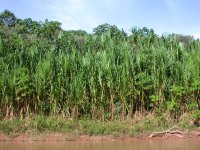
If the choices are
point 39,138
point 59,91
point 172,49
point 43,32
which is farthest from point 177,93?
point 43,32

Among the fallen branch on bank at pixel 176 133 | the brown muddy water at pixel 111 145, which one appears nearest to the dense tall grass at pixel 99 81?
the fallen branch on bank at pixel 176 133

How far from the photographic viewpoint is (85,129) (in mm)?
11586

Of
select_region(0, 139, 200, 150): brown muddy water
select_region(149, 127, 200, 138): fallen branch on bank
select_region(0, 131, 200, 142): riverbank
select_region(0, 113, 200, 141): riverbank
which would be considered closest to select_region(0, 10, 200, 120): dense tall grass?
select_region(0, 113, 200, 141): riverbank

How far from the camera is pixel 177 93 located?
12.7m

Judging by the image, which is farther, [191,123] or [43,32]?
[43,32]

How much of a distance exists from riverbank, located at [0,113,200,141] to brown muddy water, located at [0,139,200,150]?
0.49 metres

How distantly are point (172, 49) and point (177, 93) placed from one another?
6.31ft

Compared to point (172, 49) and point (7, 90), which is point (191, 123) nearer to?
point (172, 49)

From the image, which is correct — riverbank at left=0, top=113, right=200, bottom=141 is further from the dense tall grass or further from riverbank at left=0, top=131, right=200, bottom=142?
the dense tall grass

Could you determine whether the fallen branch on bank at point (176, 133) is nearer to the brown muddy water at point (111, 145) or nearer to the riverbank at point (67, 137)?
the riverbank at point (67, 137)

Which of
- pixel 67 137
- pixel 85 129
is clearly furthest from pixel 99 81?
pixel 67 137

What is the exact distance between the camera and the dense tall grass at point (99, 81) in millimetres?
12461

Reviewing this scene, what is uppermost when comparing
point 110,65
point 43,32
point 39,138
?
point 43,32

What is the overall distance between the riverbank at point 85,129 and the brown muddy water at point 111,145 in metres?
0.49
